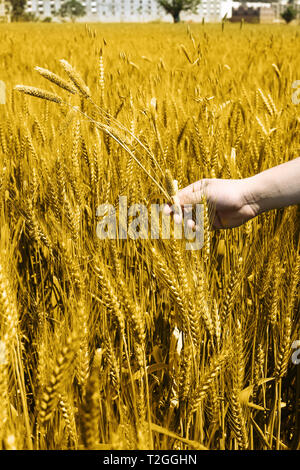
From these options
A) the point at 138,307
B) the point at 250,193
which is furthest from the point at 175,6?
the point at 138,307

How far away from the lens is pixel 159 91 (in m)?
2.07

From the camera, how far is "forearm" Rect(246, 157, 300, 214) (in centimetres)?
102

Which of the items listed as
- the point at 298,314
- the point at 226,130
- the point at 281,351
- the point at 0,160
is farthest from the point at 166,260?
the point at 226,130

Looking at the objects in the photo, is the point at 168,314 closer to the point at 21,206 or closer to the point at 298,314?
the point at 298,314

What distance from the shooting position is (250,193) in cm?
106

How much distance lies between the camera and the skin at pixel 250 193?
102 cm

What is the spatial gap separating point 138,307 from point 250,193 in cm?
41
